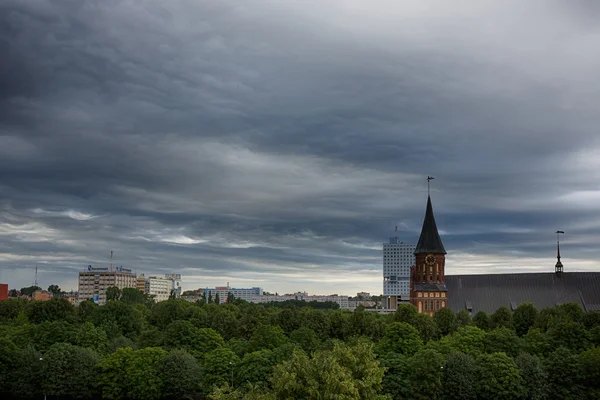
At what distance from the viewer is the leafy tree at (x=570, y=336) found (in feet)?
326

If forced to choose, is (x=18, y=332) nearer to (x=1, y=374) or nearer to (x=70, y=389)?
(x=1, y=374)

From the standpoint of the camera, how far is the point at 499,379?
82.4 metres

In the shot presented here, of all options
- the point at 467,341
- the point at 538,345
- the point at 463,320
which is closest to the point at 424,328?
the point at 463,320

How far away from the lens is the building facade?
15600cm

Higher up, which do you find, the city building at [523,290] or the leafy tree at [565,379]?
the city building at [523,290]

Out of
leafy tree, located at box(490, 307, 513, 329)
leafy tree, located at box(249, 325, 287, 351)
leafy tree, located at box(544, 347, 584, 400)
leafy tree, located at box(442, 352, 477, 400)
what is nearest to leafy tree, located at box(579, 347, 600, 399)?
leafy tree, located at box(544, 347, 584, 400)

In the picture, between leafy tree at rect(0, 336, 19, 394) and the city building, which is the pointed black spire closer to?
the city building

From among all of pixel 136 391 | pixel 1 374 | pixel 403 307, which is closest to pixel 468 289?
pixel 403 307

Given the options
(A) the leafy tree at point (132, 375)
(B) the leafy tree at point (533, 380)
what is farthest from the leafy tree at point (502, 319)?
(A) the leafy tree at point (132, 375)

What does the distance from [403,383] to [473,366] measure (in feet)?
32.1

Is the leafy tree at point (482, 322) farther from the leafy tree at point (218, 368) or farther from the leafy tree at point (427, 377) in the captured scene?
the leafy tree at point (218, 368)

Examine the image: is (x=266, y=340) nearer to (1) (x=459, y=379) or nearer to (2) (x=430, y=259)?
(1) (x=459, y=379)

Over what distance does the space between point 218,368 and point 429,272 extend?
3196 inches

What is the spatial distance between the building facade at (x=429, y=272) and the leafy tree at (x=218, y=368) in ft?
246
